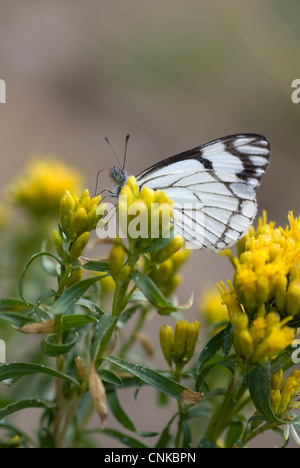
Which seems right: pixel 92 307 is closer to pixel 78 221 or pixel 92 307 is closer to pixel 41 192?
pixel 78 221

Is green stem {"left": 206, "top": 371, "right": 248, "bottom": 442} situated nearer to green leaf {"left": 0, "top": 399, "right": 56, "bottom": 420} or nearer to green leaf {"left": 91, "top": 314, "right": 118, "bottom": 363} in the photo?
green leaf {"left": 91, "top": 314, "right": 118, "bottom": 363}

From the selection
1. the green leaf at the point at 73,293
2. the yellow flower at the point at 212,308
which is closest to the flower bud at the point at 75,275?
the green leaf at the point at 73,293

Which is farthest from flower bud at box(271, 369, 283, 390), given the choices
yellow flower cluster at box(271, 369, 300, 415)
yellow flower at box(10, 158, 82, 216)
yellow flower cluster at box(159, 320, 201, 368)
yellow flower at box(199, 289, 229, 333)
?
yellow flower at box(10, 158, 82, 216)

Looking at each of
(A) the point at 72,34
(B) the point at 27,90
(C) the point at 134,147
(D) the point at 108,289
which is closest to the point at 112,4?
(A) the point at 72,34

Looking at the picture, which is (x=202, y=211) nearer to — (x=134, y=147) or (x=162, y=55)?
(x=134, y=147)

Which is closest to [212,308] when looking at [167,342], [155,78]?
[167,342]

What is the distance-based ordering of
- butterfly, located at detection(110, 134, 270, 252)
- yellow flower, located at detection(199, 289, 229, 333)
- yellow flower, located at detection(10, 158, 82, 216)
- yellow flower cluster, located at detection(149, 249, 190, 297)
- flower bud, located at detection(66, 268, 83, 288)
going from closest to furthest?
1. flower bud, located at detection(66, 268, 83, 288)
2. yellow flower cluster, located at detection(149, 249, 190, 297)
3. butterfly, located at detection(110, 134, 270, 252)
4. yellow flower, located at detection(199, 289, 229, 333)
5. yellow flower, located at detection(10, 158, 82, 216)

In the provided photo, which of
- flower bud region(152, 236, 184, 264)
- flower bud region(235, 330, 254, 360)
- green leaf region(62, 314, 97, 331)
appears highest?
flower bud region(152, 236, 184, 264)
